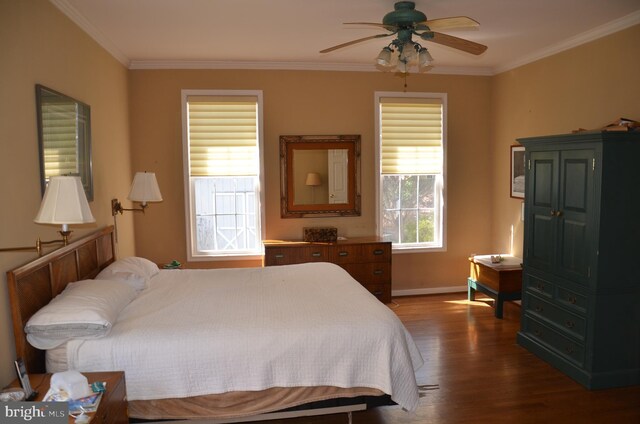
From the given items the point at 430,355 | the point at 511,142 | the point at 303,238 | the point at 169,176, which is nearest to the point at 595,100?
the point at 511,142

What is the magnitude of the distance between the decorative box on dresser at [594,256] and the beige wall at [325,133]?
2.04m

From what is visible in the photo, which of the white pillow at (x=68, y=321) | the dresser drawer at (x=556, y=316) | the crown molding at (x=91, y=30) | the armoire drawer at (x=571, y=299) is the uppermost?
the crown molding at (x=91, y=30)

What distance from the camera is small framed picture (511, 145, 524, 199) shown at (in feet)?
17.4

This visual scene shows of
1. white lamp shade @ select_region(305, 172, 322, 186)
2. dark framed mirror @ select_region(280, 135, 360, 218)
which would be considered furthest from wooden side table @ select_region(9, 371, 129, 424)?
white lamp shade @ select_region(305, 172, 322, 186)

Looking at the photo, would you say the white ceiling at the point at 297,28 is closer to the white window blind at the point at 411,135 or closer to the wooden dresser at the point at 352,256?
the white window blind at the point at 411,135

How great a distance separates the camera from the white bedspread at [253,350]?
8.27 feet

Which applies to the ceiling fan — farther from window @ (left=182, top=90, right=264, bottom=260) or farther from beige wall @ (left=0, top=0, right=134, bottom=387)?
window @ (left=182, top=90, right=264, bottom=260)

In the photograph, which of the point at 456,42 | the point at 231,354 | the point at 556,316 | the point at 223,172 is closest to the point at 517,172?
the point at 556,316

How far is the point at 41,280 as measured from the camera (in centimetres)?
271

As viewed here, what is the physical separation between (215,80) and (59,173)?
2570 mm

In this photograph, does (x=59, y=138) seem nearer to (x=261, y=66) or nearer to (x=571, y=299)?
(x=261, y=66)

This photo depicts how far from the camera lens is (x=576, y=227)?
141 inches

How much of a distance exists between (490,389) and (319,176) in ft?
9.70

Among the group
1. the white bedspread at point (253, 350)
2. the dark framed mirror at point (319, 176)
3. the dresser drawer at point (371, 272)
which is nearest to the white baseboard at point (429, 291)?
the dresser drawer at point (371, 272)
